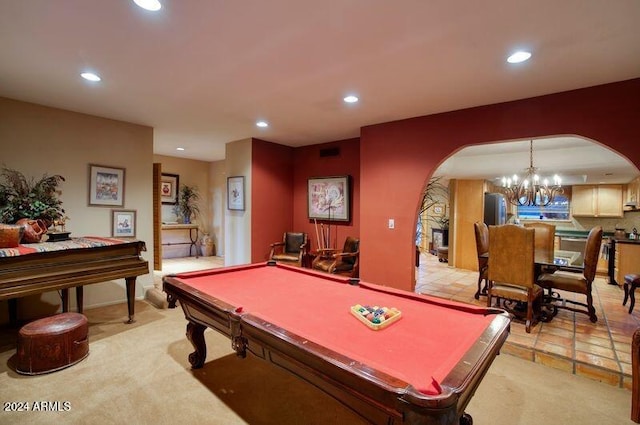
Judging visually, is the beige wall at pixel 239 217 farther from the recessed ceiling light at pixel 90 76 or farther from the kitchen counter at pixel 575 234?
the kitchen counter at pixel 575 234

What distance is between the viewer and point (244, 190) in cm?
526

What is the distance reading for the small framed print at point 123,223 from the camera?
4137 millimetres

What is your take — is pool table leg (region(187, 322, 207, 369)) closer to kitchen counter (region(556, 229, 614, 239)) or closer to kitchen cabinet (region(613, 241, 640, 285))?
kitchen cabinet (region(613, 241, 640, 285))

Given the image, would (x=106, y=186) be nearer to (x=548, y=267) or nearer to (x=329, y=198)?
(x=329, y=198)

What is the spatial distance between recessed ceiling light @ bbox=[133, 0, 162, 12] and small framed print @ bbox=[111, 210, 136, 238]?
3.27 m

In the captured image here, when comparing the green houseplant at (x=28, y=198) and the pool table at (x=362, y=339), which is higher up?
the green houseplant at (x=28, y=198)

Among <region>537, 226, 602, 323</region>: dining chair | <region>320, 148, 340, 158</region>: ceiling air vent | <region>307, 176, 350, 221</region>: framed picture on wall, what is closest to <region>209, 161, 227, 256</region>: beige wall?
<region>307, 176, 350, 221</region>: framed picture on wall

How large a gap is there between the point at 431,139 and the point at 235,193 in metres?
3.48

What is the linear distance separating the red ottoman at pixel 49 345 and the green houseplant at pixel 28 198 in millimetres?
1249

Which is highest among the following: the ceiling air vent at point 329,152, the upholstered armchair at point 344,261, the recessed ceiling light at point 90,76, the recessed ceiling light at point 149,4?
the recessed ceiling light at point 90,76

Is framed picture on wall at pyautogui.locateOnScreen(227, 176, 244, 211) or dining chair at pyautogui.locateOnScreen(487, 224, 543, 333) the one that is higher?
framed picture on wall at pyautogui.locateOnScreen(227, 176, 244, 211)

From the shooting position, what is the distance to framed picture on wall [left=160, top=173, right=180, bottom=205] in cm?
725

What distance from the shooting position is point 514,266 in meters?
3.22

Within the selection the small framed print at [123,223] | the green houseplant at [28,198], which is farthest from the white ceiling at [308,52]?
the small framed print at [123,223]
